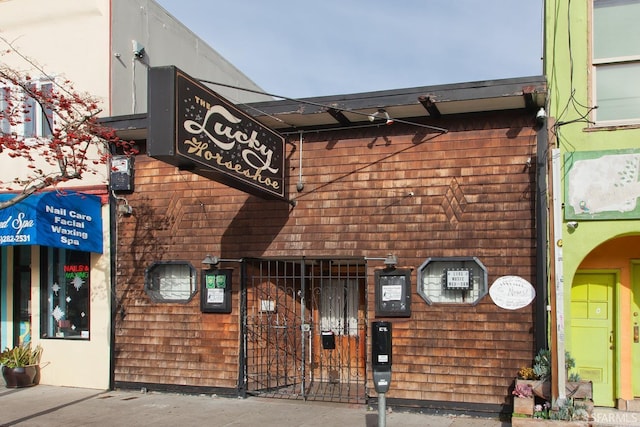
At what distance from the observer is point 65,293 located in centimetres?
1114

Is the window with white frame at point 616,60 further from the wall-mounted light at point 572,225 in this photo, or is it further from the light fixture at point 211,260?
the light fixture at point 211,260

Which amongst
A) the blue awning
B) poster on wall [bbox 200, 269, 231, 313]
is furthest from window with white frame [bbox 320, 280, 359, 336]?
the blue awning

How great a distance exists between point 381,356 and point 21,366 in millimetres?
6939

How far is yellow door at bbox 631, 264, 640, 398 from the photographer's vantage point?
869 centimetres

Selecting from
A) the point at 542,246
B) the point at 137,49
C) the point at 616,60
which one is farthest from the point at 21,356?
the point at 616,60

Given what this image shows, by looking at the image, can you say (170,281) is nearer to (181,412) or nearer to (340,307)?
(181,412)

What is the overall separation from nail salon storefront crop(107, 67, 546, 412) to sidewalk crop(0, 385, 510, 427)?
0.32 meters

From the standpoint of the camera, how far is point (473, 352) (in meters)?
8.59

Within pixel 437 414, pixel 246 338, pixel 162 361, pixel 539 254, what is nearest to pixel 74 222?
pixel 162 361

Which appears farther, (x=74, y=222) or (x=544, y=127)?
(x=74, y=222)

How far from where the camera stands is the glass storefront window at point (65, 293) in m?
11.0

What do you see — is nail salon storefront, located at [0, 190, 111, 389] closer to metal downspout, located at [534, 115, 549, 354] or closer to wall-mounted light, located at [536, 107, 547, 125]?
metal downspout, located at [534, 115, 549, 354]

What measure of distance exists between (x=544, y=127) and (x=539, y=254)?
175 centimetres

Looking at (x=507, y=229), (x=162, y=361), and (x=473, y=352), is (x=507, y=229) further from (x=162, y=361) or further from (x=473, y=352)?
(x=162, y=361)
